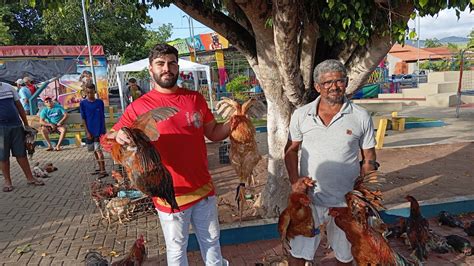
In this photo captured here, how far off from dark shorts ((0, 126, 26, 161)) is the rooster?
5.23 meters

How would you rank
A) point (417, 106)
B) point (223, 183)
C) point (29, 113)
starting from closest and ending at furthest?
1. point (223, 183)
2. point (29, 113)
3. point (417, 106)

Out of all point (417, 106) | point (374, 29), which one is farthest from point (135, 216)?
point (417, 106)

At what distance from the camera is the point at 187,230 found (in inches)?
119

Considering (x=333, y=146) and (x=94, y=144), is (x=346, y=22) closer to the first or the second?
(x=333, y=146)

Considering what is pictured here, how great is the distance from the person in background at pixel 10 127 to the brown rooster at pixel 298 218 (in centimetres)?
611

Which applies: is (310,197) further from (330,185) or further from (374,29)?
(374,29)

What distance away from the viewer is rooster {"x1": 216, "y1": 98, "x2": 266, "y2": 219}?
350cm

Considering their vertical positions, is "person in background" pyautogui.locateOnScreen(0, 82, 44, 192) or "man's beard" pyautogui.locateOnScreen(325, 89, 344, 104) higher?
"man's beard" pyautogui.locateOnScreen(325, 89, 344, 104)

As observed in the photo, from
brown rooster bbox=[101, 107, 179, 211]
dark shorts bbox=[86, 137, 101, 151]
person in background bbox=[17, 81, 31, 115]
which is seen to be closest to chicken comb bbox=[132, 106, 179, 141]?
brown rooster bbox=[101, 107, 179, 211]

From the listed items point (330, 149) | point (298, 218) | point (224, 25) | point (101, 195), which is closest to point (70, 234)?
point (101, 195)

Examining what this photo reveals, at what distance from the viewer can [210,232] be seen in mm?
3102

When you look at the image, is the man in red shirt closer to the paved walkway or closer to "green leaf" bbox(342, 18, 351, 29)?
the paved walkway

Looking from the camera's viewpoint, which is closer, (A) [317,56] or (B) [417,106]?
(A) [317,56]

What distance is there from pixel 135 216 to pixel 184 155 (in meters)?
3.42
